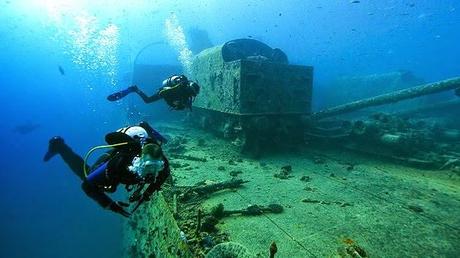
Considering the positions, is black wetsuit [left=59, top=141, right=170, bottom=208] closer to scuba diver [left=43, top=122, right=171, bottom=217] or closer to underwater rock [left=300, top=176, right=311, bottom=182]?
scuba diver [left=43, top=122, right=171, bottom=217]

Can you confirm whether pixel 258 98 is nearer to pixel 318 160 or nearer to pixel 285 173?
pixel 318 160

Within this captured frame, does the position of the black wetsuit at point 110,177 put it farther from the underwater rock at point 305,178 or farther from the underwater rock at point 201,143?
the underwater rock at point 201,143

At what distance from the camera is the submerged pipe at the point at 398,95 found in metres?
9.79

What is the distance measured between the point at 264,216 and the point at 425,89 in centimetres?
820

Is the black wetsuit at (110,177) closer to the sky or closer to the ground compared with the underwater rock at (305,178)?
closer to the sky

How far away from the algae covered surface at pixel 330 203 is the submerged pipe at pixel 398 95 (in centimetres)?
207

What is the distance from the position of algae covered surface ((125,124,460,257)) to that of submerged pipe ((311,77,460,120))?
2.07 m

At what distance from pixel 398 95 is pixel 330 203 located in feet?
22.9

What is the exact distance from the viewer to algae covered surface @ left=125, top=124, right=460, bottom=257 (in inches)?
150

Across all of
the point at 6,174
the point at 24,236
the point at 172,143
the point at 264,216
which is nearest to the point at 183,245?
the point at 264,216

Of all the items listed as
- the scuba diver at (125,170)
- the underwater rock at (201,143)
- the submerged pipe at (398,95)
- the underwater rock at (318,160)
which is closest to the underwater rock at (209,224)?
the scuba diver at (125,170)

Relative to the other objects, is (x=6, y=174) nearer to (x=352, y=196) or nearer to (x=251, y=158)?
(x=251, y=158)

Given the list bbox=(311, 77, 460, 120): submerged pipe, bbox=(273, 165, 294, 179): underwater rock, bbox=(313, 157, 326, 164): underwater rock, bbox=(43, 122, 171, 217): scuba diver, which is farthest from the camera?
bbox=(311, 77, 460, 120): submerged pipe

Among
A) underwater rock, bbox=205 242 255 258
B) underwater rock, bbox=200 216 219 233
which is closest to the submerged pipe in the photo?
underwater rock, bbox=200 216 219 233
